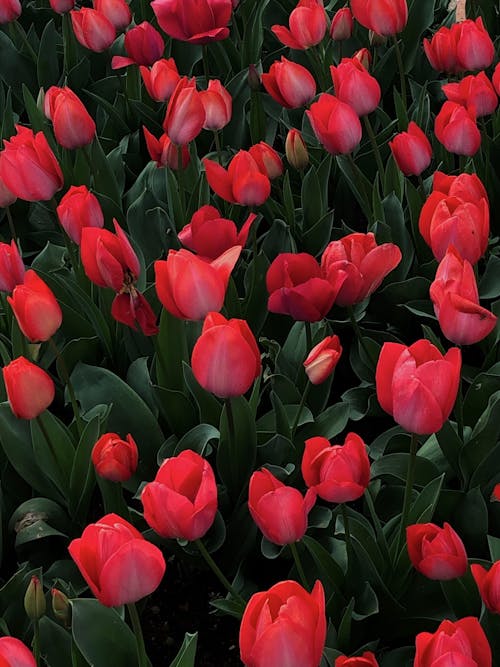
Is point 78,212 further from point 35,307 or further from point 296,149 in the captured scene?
point 296,149

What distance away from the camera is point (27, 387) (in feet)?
3.38

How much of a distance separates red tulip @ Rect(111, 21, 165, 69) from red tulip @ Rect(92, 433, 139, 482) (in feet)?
3.13

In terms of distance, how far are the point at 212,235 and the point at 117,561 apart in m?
0.56

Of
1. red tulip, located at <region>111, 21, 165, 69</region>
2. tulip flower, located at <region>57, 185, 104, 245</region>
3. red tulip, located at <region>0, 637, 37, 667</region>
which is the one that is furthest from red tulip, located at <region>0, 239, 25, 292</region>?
red tulip, located at <region>111, 21, 165, 69</region>

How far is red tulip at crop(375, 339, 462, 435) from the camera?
34.1 inches

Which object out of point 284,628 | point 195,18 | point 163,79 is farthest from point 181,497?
point 195,18

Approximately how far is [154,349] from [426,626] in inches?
22.1

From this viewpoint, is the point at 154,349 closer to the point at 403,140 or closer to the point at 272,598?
the point at 403,140

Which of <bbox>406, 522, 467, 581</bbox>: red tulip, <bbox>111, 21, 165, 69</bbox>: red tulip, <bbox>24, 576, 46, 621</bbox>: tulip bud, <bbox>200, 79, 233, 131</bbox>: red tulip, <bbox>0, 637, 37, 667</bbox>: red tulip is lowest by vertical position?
<bbox>406, 522, 467, 581</bbox>: red tulip

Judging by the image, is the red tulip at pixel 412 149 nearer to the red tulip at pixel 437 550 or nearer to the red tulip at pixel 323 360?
the red tulip at pixel 323 360

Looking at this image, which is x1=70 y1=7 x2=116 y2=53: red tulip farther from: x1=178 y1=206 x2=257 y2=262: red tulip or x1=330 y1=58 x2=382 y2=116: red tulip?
x1=178 y1=206 x2=257 y2=262: red tulip

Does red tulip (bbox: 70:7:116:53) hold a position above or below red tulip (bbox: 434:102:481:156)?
above

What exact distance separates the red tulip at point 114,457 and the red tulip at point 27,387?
80 millimetres

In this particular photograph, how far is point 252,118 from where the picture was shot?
1948mm
